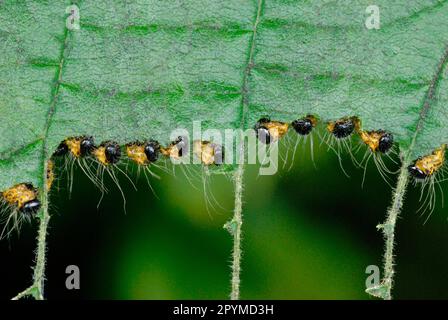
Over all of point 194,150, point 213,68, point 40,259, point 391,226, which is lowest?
point 40,259

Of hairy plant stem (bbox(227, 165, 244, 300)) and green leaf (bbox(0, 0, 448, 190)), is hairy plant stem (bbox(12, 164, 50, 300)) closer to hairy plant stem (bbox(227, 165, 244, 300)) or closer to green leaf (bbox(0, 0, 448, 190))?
green leaf (bbox(0, 0, 448, 190))

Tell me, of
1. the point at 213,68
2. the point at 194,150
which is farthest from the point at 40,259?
Result: the point at 213,68

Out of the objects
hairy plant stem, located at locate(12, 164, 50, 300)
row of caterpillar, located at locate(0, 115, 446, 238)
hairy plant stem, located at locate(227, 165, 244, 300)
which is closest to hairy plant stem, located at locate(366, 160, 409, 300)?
row of caterpillar, located at locate(0, 115, 446, 238)

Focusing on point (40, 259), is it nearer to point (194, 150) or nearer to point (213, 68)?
point (194, 150)

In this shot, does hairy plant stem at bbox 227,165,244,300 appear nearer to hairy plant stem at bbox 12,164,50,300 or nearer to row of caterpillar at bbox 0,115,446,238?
row of caterpillar at bbox 0,115,446,238

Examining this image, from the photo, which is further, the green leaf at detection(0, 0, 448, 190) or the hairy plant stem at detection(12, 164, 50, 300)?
the hairy plant stem at detection(12, 164, 50, 300)

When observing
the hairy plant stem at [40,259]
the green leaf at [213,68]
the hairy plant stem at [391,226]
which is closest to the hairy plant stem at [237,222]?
the green leaf at [213,68]

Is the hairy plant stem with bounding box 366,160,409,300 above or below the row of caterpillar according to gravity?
below

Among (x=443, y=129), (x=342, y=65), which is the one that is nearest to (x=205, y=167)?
(x=342, y=65)

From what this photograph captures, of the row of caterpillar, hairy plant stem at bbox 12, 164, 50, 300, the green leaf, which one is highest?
the green leaf
